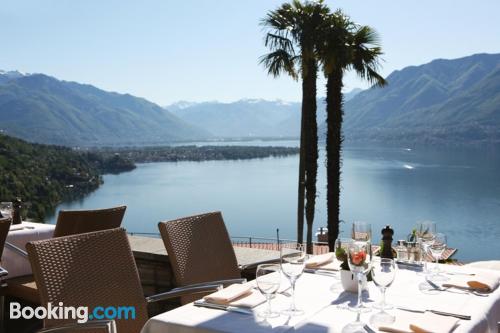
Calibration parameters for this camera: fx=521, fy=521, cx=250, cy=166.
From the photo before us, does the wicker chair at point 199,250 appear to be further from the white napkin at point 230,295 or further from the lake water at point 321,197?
the lake water at point 321,197

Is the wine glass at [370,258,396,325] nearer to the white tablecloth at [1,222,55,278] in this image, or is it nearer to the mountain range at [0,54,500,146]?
the white tablecloth at [1,222,55,278]

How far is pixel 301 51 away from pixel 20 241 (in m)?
11.7

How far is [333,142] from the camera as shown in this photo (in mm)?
16594

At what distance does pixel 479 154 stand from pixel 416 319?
10606 centimetres

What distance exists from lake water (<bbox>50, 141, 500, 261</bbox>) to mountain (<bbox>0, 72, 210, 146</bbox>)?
52.6 m

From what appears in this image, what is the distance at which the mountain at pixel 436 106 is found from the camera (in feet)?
383

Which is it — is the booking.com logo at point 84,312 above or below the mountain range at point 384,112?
below

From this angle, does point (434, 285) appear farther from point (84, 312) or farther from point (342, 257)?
point (84, 312)

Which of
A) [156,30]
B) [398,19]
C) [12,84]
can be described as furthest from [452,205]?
[12,84]

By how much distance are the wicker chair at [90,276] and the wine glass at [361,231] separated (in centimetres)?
61

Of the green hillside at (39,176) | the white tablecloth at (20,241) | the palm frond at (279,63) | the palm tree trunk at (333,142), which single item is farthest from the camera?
the green hillside at (39,176)

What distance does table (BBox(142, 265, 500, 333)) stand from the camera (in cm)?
152

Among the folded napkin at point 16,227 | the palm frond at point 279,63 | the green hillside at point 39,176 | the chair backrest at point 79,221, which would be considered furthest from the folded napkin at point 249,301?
the green hillside at point 39,176

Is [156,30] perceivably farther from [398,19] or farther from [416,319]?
[416,319]
